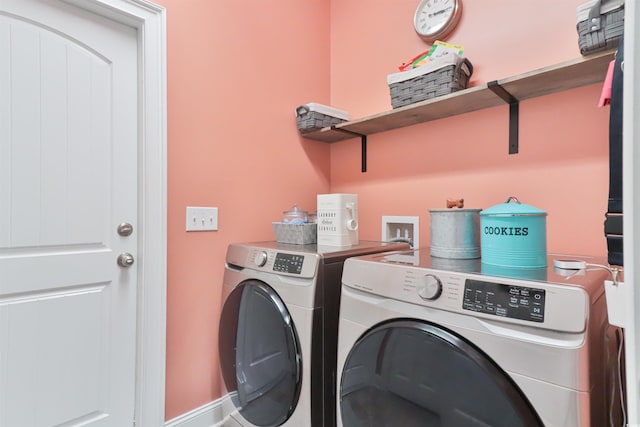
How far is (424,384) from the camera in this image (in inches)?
32.0

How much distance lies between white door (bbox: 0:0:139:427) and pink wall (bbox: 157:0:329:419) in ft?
0.61

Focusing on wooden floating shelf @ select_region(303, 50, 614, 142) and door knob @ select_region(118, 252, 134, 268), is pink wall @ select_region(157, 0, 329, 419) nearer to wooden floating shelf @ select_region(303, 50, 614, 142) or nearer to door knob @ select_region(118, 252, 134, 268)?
door knob @ select_region(118, 252, 134, 268)

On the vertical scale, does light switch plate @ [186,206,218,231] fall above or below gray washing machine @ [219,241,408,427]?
above

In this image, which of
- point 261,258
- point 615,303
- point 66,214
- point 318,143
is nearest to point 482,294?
point 615,303

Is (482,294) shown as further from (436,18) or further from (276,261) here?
(436,18)

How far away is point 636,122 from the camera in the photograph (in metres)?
0.39

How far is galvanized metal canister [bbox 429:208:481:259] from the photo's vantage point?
3.57 feet

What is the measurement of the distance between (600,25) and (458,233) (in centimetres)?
83

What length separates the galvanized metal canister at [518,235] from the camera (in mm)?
874

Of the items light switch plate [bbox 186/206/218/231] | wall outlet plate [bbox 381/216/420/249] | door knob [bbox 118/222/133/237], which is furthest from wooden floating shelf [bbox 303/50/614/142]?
door knob [bbox 118/222/133/237]

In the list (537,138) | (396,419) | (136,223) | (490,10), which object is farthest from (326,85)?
(396,419)

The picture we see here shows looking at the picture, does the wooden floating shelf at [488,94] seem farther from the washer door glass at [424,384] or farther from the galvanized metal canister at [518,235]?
the washer door glass at [424,384]

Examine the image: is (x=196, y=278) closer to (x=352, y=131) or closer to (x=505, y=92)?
(x=352, y=131)

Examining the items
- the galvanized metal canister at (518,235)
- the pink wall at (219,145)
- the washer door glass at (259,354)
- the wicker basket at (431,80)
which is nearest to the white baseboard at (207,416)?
the pink wall at (219,145)
